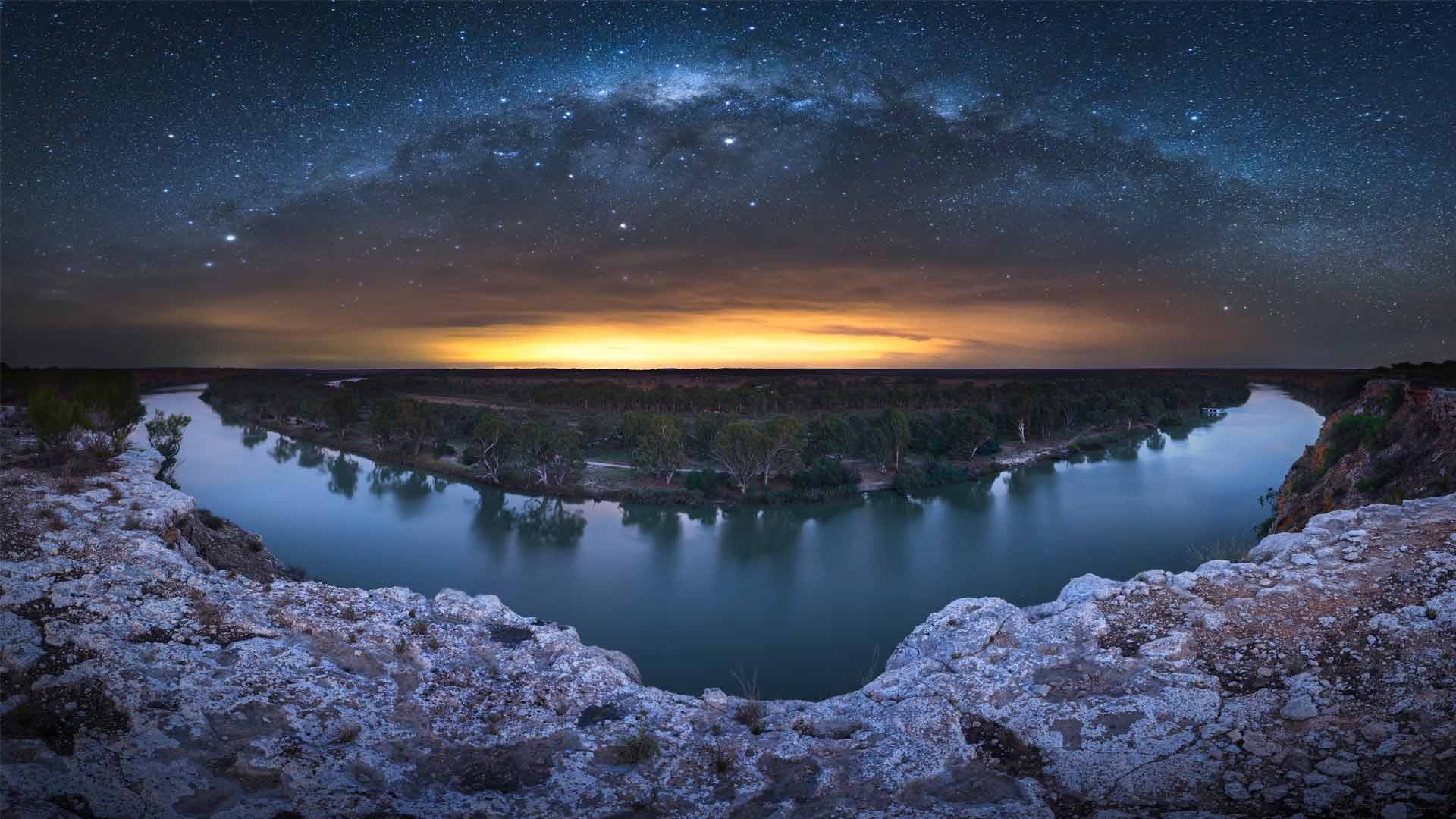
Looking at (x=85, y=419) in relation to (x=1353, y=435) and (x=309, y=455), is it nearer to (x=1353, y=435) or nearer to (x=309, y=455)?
(x=1353, y=435)

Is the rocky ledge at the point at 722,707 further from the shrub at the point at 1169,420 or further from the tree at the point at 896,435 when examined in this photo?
the shrub at the point at 1169,420

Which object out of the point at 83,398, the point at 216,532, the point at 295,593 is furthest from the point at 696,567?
the point at 83,398

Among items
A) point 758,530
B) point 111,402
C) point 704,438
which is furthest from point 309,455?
point 758,530

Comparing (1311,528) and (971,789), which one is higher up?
(1311,528)

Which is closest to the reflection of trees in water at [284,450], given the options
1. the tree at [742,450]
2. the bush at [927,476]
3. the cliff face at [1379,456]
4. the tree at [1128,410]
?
the tree at [742,450]

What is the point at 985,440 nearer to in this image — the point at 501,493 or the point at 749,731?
the point at 501,493
